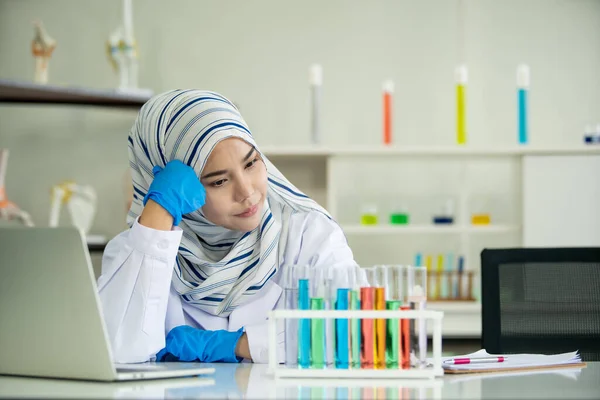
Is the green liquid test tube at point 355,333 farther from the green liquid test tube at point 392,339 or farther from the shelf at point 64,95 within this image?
the shelf at point 64,95

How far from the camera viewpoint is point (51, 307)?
42.8 inches

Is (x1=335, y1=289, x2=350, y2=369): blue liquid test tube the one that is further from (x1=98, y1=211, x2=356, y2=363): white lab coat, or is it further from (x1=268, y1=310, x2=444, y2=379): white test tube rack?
(x1=98, y1=211, x2=356, y2=363): white lab coat

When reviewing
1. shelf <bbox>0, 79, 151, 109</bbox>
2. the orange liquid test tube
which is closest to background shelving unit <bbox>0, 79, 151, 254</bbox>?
shelf <bbox>0, 79, 151, 109</bbox>

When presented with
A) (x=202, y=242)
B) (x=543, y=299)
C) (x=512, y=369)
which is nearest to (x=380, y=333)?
(x=512, y=369)

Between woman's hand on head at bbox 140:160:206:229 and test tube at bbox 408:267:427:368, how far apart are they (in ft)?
1.61

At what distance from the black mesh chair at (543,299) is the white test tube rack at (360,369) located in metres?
0.66

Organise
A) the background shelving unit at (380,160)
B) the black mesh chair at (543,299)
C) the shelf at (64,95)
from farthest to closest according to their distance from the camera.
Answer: the background shelving unit at (380,160) < the shelf at (64,95) < the black mesh chair at (543,299)

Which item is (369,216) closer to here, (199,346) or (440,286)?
→ (440,286)

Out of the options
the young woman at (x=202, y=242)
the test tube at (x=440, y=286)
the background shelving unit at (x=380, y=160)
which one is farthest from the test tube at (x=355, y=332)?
the test tube at (x=440, y=286)

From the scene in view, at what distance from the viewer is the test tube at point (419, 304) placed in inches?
43.7

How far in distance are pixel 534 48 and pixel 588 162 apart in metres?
0.67

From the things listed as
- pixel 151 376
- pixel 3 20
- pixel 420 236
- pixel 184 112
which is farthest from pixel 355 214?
pixel 151 376

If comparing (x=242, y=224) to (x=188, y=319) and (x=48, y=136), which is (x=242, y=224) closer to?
(x=188, y=319)

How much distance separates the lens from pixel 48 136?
379 cm
